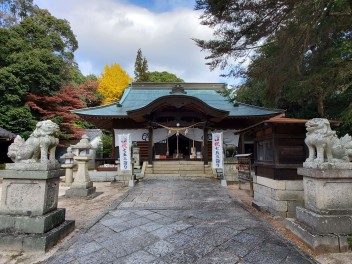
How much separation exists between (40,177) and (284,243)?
3812mm

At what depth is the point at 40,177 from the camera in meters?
3.62

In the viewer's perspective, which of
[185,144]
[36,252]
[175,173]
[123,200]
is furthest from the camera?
[185,144]

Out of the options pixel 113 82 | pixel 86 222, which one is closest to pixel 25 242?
pixel 86 222

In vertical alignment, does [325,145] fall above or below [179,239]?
above

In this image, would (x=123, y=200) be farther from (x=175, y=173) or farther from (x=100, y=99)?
(x=100, y=99)

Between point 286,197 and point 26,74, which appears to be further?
point 26,74

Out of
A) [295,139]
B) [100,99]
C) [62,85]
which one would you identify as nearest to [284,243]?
[295,139]

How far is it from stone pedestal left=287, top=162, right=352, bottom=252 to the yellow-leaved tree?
1183 inches

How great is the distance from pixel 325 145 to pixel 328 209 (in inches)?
37.3

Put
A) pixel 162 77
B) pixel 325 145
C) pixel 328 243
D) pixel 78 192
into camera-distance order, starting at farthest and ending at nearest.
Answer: pixel 162 77, pixel 78 192, pixel 325 145, pixel 328 243

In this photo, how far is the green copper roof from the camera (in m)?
14.5

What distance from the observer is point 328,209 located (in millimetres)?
3457

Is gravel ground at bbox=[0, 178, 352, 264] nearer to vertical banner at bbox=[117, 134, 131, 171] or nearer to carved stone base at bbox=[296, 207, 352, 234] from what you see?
carved stone base at bbox=[296, 207, 352, 234]

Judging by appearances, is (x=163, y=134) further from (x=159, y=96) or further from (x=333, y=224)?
(x=333, y=224)
